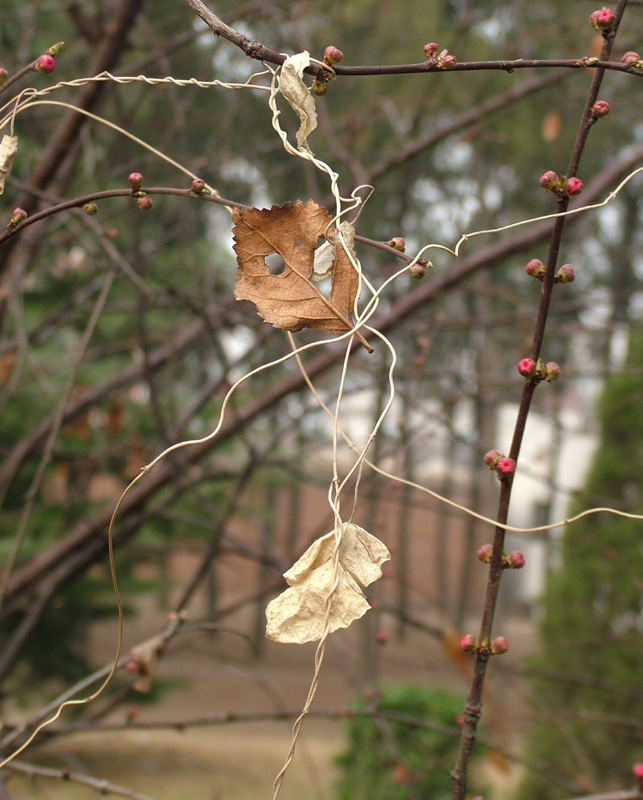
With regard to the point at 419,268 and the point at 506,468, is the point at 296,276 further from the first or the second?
the point at 506,468

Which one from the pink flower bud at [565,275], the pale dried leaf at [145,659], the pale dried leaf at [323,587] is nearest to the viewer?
the pale dried leaf at [323,587]

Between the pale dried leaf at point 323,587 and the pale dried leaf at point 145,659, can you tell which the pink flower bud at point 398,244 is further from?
the pale dried leaf at point 145,659

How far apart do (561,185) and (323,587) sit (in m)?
0.34

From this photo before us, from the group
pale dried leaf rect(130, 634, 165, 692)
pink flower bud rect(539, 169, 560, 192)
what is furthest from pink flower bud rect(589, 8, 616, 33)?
pale dried leaf rect(130, 634, 165, 692)

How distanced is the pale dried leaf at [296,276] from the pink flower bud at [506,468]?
167 millimetres

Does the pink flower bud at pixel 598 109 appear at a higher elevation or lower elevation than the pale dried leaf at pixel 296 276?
higher

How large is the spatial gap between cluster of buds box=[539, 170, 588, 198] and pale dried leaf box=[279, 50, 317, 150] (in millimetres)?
179

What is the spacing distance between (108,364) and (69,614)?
6.53 ft

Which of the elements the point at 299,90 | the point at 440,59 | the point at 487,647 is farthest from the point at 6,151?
the point at 487,647

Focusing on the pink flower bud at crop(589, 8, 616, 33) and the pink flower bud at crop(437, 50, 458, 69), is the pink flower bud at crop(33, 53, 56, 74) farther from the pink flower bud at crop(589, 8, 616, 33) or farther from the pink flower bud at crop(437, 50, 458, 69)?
the pink flower bud at crop(589, 8, 616, 33)

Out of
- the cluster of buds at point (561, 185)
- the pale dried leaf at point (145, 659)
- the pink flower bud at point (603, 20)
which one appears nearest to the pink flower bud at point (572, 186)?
the cluster of buds at point (561, 185)

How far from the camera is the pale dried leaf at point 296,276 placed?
633 mm

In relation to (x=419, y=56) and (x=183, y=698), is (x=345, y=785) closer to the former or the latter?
(x=183, y=698)

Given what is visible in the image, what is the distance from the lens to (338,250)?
633mm
